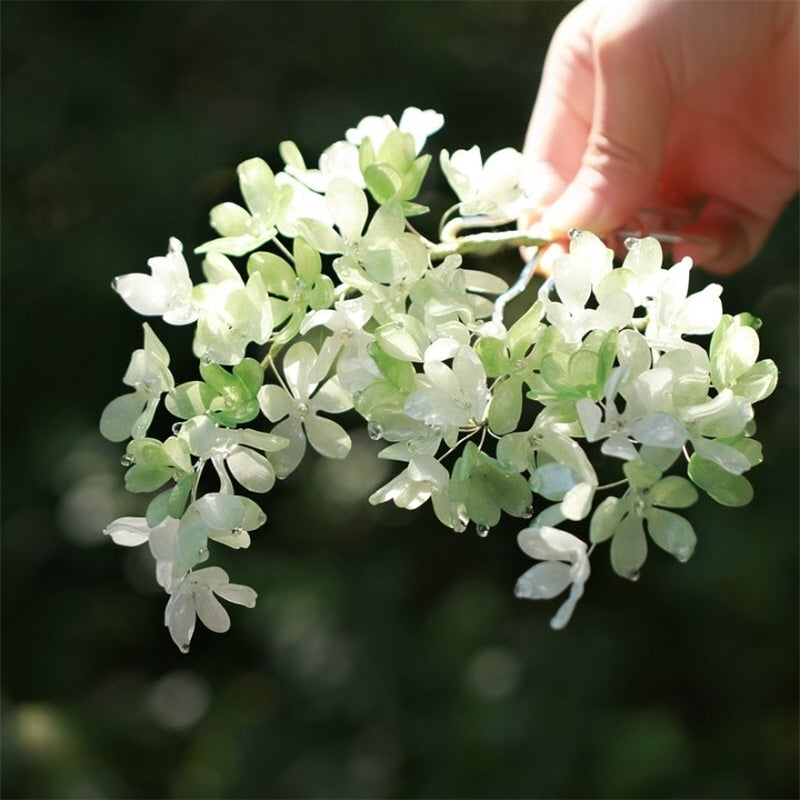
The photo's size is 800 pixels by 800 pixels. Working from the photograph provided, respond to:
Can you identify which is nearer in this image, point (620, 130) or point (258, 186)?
point (258, 186)

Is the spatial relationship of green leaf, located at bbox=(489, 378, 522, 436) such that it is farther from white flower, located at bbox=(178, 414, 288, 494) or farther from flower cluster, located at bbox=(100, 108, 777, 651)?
white flower, located at bbox=(178, 414, 288, 494)

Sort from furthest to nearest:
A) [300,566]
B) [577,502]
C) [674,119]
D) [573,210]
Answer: [300,566], [674,119], [573,210], [577,502]

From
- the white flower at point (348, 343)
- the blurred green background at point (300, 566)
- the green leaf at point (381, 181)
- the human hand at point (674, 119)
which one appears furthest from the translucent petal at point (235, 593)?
the blurred green background at point (300, 566)

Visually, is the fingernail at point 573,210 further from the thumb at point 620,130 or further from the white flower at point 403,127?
the white flower at point 403,127

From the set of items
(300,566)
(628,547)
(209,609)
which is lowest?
(300,566)

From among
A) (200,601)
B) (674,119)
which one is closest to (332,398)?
(200,601)

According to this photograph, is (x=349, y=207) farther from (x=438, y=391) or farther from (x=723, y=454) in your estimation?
(x=723, y=454)

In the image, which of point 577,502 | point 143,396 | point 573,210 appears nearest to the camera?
point 577,502

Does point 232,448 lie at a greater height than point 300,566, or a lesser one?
greater
